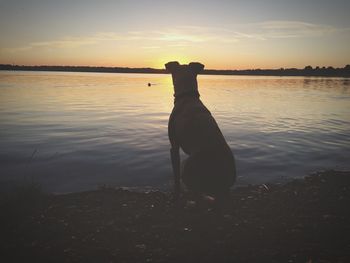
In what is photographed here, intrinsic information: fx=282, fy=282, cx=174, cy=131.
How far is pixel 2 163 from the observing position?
9.64 m

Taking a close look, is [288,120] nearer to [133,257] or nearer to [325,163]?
[325,163]

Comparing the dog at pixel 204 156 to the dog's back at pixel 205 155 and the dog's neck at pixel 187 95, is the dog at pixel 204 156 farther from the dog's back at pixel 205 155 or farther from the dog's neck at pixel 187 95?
the dog's neck at pixel 187 95

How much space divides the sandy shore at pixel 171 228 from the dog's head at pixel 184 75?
269 centimetres

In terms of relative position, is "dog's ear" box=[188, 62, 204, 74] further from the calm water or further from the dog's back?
the calm water

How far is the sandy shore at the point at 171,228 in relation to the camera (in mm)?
4523

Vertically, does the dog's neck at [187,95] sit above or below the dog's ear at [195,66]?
below

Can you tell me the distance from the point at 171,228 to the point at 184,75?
3.51 m

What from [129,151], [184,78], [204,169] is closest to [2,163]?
[129,151]

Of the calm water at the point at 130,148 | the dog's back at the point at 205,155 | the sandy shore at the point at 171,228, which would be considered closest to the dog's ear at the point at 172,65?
the dog's back at the point at 205,155

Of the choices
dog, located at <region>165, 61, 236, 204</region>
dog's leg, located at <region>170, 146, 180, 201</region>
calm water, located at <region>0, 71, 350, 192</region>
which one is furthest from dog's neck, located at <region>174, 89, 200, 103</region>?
calm water, located at <region>0, 71, 350, 192</region>

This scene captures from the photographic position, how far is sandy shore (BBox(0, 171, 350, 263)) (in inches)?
178

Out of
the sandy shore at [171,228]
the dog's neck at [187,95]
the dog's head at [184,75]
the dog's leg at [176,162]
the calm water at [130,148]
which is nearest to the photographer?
the sandy shore at [171,228]

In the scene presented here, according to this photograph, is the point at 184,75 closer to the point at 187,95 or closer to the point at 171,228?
the point at 187,95

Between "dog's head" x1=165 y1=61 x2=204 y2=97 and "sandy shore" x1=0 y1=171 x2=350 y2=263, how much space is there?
8.82 feet
